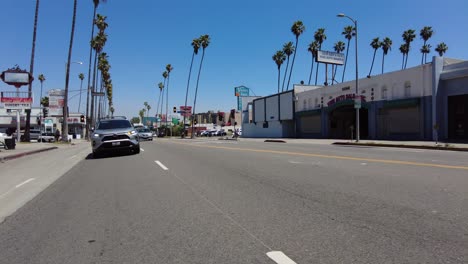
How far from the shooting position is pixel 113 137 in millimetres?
18484

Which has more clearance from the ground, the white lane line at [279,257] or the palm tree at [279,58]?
the palm tree at [279,58]

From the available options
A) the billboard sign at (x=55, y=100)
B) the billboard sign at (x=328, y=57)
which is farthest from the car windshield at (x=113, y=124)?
the billboard sign at (x=55, y=100)

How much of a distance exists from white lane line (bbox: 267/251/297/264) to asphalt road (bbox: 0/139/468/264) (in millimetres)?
12

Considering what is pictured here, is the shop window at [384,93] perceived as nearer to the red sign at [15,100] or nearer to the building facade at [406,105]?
the building facade at [406,105]

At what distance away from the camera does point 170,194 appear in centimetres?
860

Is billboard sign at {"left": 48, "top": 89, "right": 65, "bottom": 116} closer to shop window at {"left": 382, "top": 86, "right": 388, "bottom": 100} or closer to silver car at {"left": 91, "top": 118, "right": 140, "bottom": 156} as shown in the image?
silver car at {"left": 91, "top": 118, "right": 140, "bottom": 156}

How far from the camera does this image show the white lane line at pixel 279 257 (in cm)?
440

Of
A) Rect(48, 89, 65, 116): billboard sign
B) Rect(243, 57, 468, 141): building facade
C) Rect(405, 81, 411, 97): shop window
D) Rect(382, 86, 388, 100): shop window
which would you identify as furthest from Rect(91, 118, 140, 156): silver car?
Rect(48, 89, 65, 116): billboard sign

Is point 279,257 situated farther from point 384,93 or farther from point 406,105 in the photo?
point 384,93

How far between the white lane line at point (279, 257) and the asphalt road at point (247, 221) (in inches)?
0.5

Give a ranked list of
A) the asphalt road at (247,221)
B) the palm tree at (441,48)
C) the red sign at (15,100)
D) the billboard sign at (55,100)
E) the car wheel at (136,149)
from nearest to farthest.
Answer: the asphalt road at (247,221)
the car wheel at (136,149)
the red sign at (15,100)
the billboard sign at (55,100)
the palm tree at (441,48)

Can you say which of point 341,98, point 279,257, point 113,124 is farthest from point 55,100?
point 279,257

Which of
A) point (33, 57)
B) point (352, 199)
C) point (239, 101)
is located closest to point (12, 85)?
point (33, 57)

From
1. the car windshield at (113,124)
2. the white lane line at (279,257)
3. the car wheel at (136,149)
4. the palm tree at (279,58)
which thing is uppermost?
the palm tree at (279,58)
